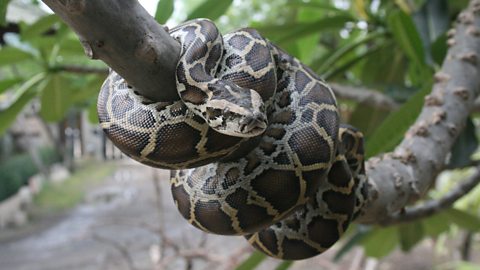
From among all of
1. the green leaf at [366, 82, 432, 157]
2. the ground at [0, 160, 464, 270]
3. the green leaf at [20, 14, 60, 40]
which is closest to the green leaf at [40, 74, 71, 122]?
the green leaf at [20, 14, 60, 40]

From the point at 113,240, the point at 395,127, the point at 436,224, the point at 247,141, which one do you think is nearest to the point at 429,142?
the point at 395,127

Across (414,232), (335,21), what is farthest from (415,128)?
(414,232)

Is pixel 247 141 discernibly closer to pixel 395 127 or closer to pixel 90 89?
pixel 395 127

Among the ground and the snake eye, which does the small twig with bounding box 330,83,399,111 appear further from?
the ground

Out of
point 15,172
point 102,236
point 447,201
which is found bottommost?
point 15,172

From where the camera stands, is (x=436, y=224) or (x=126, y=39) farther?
(x=436, y=224)

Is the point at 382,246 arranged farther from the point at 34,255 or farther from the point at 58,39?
the point at 34,255
